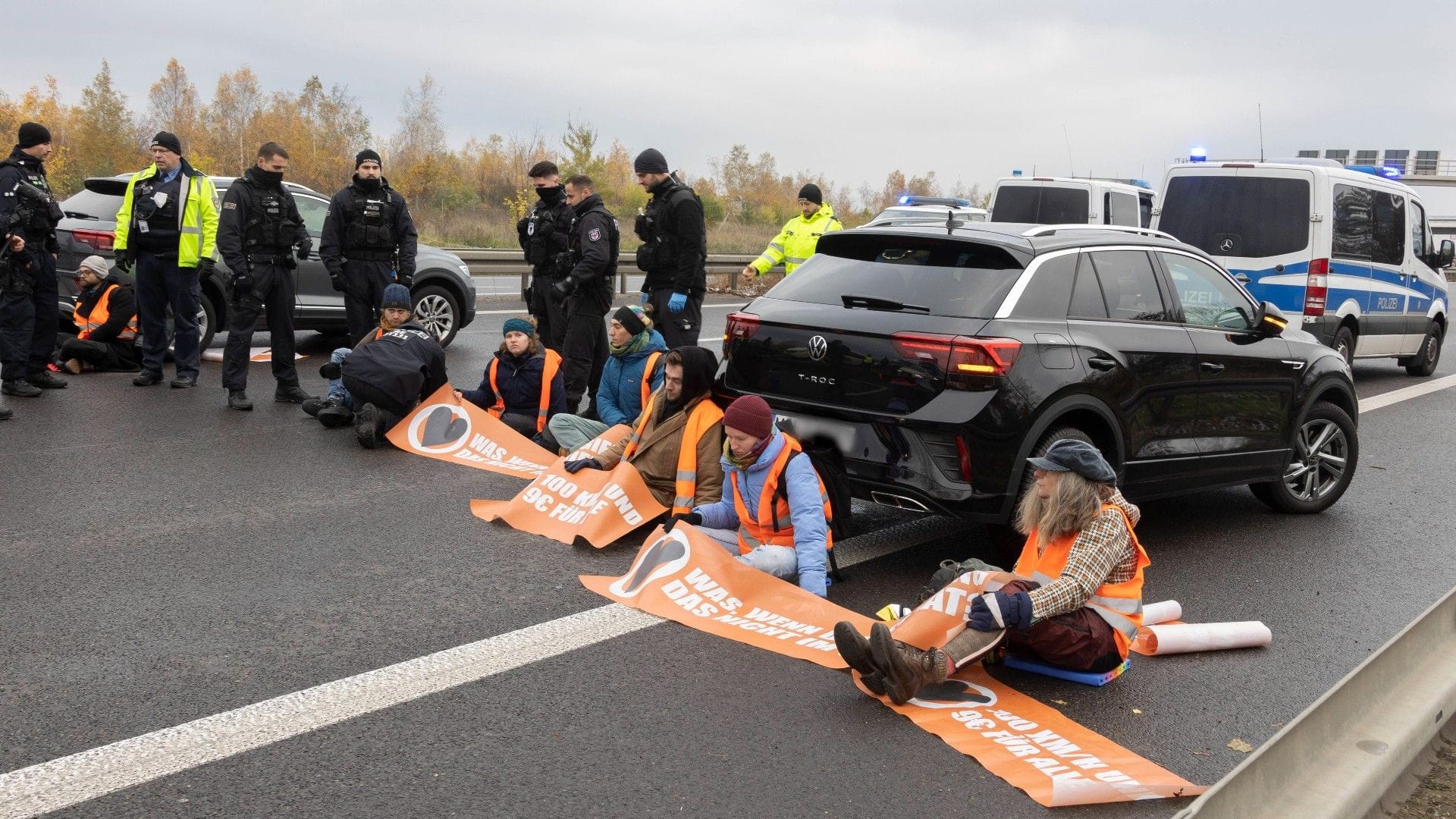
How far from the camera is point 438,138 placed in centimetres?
7425

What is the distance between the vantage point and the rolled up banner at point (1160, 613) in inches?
211

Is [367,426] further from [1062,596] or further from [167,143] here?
[1062,596]

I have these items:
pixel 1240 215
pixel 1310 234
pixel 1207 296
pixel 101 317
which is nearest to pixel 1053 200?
pixel 1240 215

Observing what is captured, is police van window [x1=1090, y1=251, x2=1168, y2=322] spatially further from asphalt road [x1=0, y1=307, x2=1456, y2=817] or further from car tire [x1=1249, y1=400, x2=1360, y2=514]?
car tire [x1=1249, y1=400, x2=1360, y2=514]

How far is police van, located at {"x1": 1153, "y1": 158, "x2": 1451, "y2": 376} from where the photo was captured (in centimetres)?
1232

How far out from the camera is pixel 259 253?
965cm

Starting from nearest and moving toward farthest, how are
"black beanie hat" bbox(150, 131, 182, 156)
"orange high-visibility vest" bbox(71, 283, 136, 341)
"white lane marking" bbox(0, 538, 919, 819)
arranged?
"white lane marking" bbox(0, 538, 919, 819) → "black beanie hat" bbox(150, 131, 182, 156) → "orange high-visibility vest" bbox(71, 283, 136, 341)

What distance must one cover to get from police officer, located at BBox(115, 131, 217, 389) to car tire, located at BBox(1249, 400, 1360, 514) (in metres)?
7.86

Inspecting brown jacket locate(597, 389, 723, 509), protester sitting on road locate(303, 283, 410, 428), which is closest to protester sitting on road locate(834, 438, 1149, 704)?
brown jacket locate(597, 389, 723, 509)

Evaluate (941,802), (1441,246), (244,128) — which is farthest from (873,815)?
(244,128)

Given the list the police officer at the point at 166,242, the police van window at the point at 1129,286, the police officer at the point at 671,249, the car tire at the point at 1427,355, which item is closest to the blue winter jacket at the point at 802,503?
the police van window at the point at 1129,286

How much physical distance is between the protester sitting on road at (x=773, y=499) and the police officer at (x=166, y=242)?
234 inches

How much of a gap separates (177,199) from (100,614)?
18.9ft

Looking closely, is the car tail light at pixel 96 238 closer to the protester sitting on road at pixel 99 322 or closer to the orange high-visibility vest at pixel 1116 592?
the protester sitting on road at pixel 99 322
